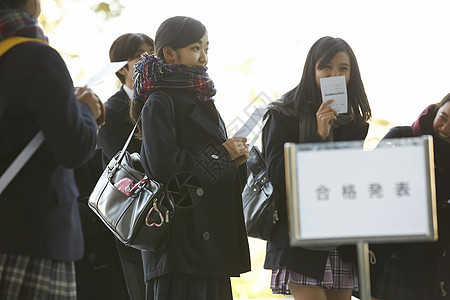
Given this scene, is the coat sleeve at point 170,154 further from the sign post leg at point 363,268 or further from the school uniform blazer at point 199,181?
the sign post leg at point 363,268

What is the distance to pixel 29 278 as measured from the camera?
67.3 inches

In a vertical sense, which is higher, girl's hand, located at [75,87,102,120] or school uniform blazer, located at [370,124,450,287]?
girl's hand, located at [75,87,102,120]

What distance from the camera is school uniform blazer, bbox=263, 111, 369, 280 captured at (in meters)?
2.56

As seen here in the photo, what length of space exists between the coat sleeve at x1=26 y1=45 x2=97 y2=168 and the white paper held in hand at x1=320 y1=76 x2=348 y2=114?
1160 millimetres

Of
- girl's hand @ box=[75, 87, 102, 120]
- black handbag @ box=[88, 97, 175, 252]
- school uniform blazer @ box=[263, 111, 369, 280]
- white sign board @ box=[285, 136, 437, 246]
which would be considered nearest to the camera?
white sign board @ box=[285, 136, 437, 246]

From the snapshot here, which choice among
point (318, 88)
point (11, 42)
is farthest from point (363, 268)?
point (318, 88)

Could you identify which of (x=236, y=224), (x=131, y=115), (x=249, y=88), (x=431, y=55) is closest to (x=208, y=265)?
(x=236, y=224)

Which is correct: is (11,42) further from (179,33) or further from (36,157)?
(179,33)

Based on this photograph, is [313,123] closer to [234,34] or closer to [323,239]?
[323,239]

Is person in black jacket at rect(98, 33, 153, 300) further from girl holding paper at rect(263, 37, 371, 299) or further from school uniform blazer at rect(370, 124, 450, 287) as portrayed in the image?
school uniform blazer at rect(370, 124, 450, 287)

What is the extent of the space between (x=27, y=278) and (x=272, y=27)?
9.12 ft

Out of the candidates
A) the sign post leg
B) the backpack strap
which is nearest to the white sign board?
the sign post leg

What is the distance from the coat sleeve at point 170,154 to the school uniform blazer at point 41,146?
0.59m

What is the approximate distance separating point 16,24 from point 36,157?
34 cm
